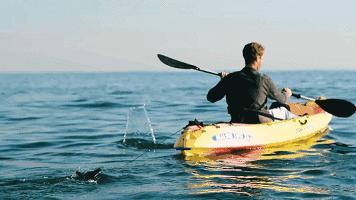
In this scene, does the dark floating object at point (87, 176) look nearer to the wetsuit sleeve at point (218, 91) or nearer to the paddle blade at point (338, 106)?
the wetsuit sleeve at point (218, 91)

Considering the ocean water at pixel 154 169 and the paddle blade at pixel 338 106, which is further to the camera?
the paddle blade at pixel 338 106

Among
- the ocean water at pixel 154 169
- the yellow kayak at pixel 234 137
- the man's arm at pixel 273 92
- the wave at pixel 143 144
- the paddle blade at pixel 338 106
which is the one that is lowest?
the ocean water at pixel 154 169

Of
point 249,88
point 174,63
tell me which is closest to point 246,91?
point 249,88

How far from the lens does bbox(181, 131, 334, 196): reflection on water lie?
25.3ft

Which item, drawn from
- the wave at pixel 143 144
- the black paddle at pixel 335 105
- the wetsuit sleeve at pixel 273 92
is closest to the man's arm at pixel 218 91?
the wetsuit sleeve at pixel 273 92

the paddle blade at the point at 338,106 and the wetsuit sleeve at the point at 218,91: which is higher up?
the wetsuit sleeve at the point at 218,91

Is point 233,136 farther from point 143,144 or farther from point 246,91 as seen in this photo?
point 143,144

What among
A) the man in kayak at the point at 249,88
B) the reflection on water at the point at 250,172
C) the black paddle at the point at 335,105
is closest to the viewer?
the reflection on water at the point at 250,172

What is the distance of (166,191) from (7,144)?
6.79 m

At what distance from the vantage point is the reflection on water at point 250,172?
25.3 ft

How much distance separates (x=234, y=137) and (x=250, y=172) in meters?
1.51

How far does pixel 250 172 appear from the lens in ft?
29.1

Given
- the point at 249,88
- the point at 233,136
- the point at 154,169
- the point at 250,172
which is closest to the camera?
the point at 250,172

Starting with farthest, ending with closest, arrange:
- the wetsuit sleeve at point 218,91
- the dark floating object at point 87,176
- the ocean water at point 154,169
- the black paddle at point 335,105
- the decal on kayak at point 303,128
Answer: the decal on kayak at point 303,128, the black paddle at point 335,105, the wetsuit sleeve at point 218,91, the dark floating object at point 87,176, the ocean water at point 154,169
